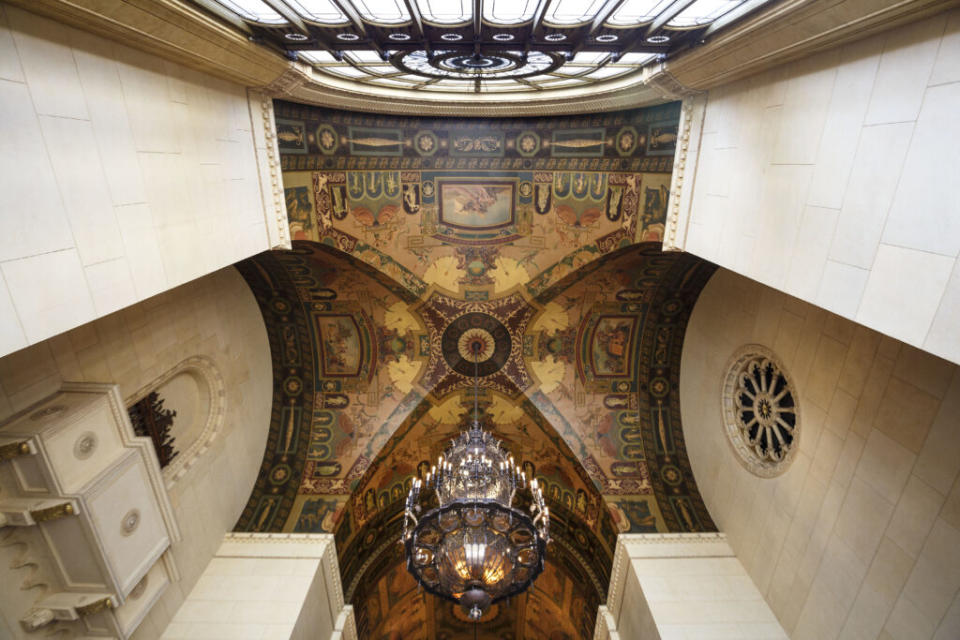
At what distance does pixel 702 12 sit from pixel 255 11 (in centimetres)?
300

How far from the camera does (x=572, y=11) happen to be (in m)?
3.03

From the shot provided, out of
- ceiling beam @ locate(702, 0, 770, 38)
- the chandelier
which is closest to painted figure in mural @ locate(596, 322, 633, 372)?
the chandelier

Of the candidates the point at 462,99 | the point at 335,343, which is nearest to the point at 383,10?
the point at 462,99

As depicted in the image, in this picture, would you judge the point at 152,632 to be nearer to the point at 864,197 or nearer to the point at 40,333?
the point at 40,333

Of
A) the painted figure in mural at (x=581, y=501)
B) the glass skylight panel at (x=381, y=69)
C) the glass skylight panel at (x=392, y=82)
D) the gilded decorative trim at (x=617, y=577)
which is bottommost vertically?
the gilded decorative trim at (x=617, y=577)

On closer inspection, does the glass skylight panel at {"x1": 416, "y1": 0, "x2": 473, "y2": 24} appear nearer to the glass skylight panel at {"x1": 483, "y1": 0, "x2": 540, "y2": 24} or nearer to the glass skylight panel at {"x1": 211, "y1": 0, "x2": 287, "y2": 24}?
the glass skylight panel at {"x1": 483, "y1": 0, "x2": 540, "y2": 24}

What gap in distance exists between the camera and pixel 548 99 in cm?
505

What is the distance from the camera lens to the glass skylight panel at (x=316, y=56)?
401 centimetres

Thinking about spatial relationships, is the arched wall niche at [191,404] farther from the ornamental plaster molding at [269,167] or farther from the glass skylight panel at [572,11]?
the glass skylight panel at [572,11]

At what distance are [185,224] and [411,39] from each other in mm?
2203

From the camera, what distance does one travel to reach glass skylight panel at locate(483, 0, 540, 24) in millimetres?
2941

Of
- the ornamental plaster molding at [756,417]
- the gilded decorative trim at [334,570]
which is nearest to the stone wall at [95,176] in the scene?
the gilded decorative trim at [334,570]

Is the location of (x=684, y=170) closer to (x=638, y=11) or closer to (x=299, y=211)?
(x=638, y=11)

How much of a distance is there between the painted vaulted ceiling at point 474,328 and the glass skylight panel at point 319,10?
2218mm
